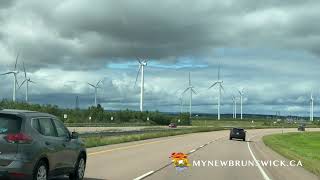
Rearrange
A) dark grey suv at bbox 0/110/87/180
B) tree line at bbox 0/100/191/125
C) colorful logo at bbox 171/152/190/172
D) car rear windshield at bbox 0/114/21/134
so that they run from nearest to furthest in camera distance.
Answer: dark grey suv at bbox 0/110/87/180 → car rear windshield at bbox 0/114/21/134 → colorful logo at bbox 171/152/190/172 → tree line at bbox 0/100/191/125

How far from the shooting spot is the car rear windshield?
11.7m

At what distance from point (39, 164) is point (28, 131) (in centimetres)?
76

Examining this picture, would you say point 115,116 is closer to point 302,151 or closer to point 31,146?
point 302,151

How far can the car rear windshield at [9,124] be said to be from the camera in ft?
38.3

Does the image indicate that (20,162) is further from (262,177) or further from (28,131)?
(262,177)

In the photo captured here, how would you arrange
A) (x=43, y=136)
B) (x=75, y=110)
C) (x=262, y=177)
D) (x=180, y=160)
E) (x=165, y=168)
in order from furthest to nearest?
1. (x=75, y=110)
2. (x=180, y=160)
3. (x=165, y=168)
4. (x=262, y=177)
5. (x=43, y=136)

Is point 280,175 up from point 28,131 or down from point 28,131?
down

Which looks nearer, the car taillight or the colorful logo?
the car taillight

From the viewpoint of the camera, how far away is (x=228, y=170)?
797 inches

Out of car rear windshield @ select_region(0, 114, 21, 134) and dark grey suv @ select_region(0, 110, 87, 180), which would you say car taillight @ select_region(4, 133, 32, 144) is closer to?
dark grey suv @ select_region(0, 110, 87, 180)

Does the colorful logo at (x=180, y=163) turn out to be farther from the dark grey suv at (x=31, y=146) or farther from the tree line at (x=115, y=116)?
the tree line at (x=115, y=116)

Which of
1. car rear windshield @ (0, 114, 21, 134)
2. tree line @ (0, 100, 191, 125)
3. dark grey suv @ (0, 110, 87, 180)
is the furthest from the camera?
tree line @ (0, 100, 191, 125)

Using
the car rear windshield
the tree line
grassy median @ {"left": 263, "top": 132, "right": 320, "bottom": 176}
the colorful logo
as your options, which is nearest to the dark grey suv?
the car rear windshield

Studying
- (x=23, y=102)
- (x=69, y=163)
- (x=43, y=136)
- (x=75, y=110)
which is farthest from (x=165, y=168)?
(x=75, y=110)
